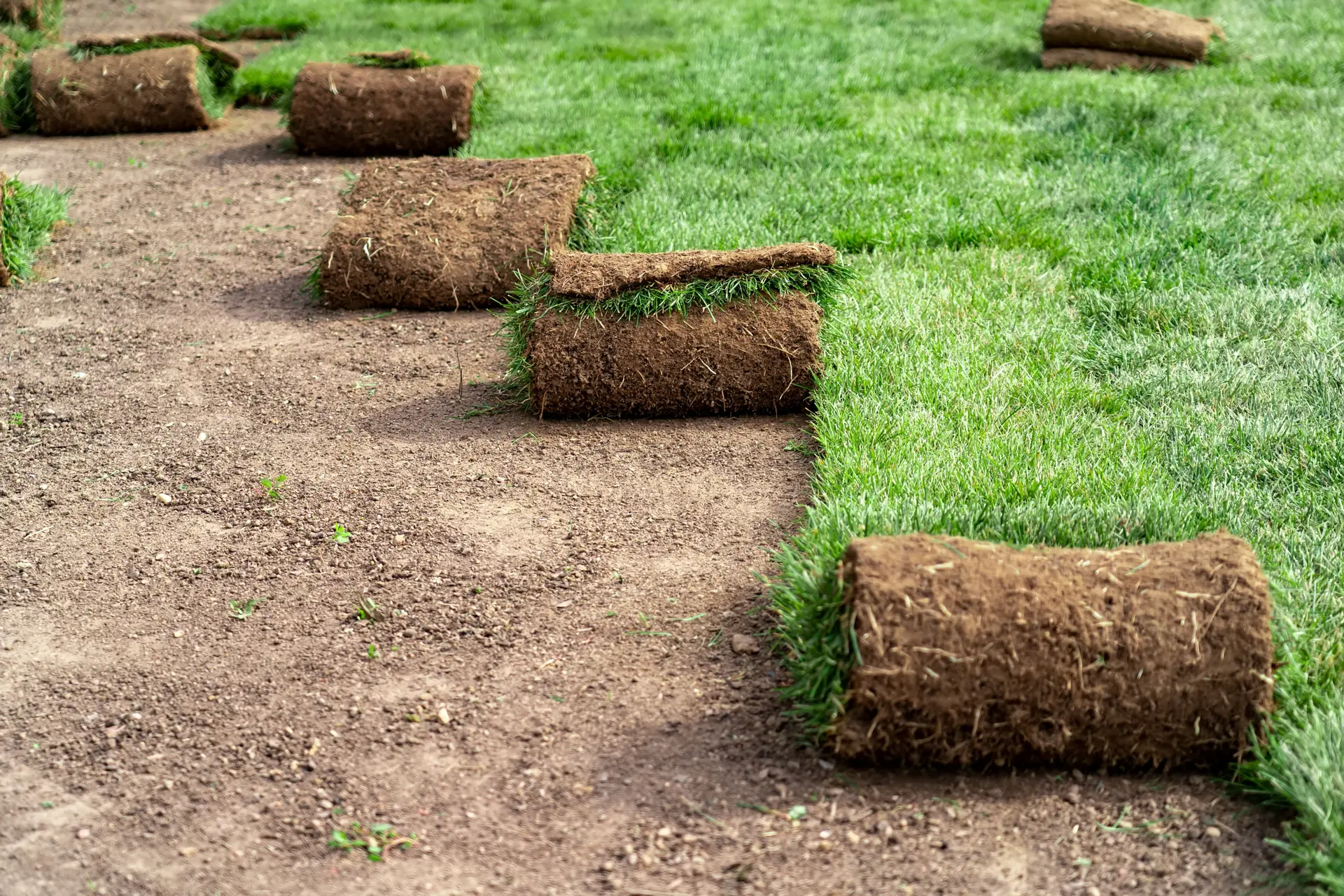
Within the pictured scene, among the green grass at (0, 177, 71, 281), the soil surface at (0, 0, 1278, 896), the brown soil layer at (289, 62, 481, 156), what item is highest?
the brown soil layer at (289, 62, 481, 156)

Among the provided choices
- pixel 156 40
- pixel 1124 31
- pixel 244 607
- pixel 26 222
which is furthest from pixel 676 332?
pixel 1124 31

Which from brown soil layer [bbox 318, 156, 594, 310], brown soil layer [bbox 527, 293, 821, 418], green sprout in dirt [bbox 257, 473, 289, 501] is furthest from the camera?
brown soil layer [bbox 318, 156, 594, 310]

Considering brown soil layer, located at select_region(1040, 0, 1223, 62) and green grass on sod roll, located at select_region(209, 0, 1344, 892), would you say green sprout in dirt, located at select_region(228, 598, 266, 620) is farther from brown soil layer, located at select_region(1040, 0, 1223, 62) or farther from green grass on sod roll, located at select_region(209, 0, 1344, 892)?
brown soil layer, located at select_region(1040, 0, 1223, 62)

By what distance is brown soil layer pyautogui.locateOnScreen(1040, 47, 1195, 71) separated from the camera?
910 cm

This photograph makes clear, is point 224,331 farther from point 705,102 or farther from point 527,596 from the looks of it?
point 705,102

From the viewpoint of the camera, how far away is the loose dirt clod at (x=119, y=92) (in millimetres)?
8445

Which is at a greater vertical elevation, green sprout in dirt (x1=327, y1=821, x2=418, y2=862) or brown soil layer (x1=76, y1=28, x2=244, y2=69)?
brown soil layer (x1=76, y1=28, x2=244, y2=69)

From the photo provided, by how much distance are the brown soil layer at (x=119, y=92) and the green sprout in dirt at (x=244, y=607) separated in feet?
19.3

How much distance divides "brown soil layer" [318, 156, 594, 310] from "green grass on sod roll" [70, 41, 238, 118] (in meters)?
3.47

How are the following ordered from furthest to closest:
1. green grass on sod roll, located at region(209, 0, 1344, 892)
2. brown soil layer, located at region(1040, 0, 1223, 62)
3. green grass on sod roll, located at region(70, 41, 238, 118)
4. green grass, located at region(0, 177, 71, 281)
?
brown soil layer, located at region(1040, 0, 1223, 62)
green grass on sod roll, located at region(70, 41, 238, 118)
green grass, located at region(0, 177, 71, 281)
green grass on sod roll, located at region(209, 0, 1344, 892)

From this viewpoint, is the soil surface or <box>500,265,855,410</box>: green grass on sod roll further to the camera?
<box>500,265,855,410</box>: green grass on sod roll

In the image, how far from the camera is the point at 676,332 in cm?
456

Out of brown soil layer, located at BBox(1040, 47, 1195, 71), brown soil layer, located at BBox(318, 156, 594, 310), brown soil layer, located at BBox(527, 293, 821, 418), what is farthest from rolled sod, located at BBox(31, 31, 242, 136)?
brown soil layer, located at BBox(1040, 47, 1195, 71)

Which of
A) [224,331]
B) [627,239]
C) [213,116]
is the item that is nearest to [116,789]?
[224,331]
